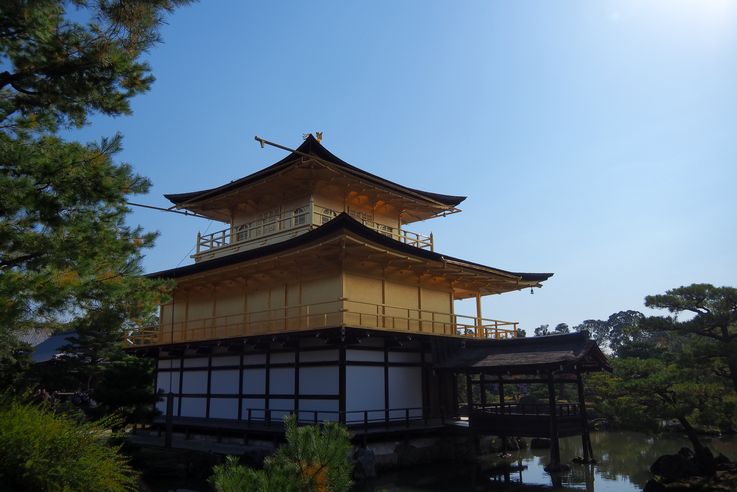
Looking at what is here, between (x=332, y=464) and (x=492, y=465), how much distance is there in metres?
15.6

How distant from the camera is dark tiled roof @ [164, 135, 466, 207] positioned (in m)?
21.9

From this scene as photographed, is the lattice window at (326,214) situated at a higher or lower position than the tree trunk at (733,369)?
higher

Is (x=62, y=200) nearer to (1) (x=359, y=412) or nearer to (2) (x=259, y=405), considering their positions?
(1) (x=359, y=412)

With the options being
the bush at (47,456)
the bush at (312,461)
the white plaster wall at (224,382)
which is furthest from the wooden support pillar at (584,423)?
the bush at (47,456)

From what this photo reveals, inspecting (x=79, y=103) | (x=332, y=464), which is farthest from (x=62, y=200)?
(x=332, y=464)

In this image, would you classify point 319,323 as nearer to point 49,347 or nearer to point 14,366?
point 14,366

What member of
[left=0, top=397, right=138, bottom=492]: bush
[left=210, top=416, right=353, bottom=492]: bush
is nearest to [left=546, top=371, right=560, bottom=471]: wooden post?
[left=210, top=416, right=353, bottom=492]: bush

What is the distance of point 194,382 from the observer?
24281 millimetres

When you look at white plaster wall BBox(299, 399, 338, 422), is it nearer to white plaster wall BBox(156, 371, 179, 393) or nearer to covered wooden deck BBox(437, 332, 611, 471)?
covered wooden deck BBox(437, 332, 611, 471)

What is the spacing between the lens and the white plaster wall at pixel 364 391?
18.4 m

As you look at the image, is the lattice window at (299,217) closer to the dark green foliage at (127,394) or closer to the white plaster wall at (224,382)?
the white plaster wall at (224,382)

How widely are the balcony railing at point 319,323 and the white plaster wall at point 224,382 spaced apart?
160 centimetres

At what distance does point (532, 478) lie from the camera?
17844 millimetres

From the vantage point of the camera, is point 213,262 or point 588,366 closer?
point 588,366
